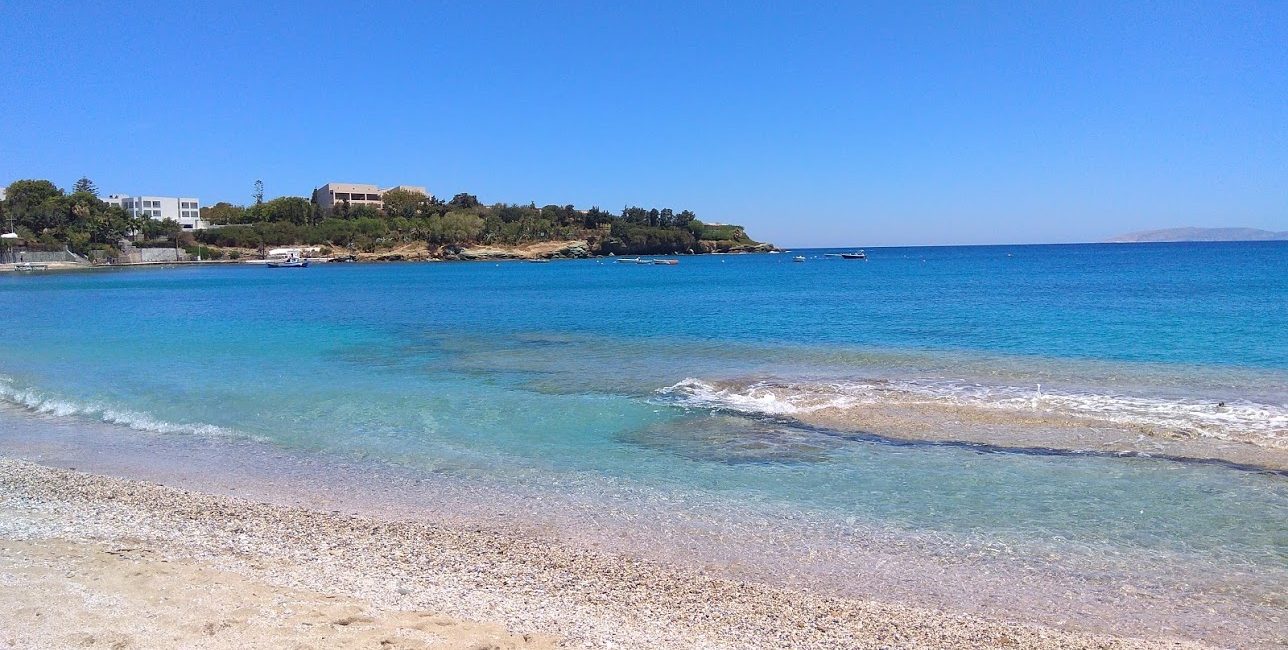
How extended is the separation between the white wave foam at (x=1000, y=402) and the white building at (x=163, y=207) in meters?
172

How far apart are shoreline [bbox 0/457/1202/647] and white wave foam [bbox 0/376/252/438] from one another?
459cm

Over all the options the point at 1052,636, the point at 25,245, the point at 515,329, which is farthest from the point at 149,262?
the point at 1052,636

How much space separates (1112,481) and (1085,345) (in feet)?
52.8

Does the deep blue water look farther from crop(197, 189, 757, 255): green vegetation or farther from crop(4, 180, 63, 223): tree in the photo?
crop(197, 189, 757, 255): green vegetation

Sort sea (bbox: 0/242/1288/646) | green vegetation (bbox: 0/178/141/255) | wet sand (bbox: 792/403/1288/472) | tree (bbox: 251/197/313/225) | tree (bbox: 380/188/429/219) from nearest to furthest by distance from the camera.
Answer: sea (bbox: 0/242/1288/646) → wet sand (bbox: 792/403/1288/472) → green vegetation (bbox: 0/178/141/255) → tree (bbox: 251/197/313/225) → tree (bbox: 380/188/429/219)

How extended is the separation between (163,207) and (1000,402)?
188868 mm

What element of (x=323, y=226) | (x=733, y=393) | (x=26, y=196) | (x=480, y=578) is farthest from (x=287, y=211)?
(x=480, y=578)

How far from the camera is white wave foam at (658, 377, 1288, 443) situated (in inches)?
549

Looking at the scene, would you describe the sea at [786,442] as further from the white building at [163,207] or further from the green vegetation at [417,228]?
the white building at [163,207]

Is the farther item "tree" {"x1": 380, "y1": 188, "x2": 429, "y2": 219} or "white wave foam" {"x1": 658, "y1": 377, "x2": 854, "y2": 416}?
"tree" {"x1": 380, "y1": 188, "x2": 429, "y2": 219}

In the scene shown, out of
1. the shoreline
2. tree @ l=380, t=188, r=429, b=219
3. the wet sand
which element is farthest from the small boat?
the shoreline

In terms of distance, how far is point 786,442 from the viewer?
1323 cm

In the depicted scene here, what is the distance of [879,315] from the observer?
3866 cm

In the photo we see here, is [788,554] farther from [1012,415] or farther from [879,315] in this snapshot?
[879,315]
